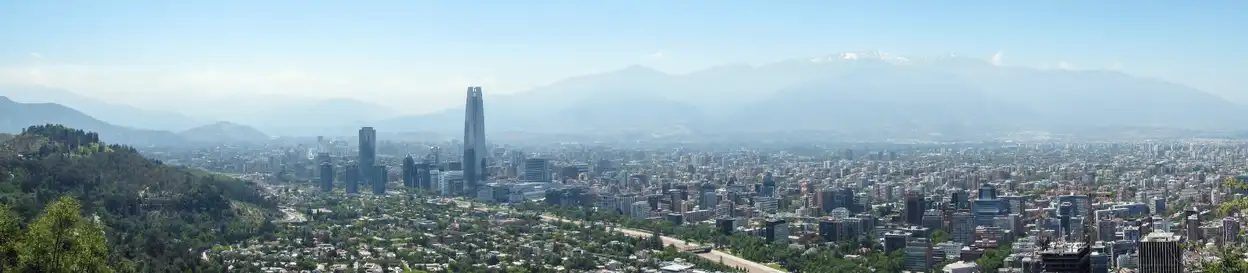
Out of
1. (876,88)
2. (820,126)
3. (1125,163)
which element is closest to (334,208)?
(1125,163)

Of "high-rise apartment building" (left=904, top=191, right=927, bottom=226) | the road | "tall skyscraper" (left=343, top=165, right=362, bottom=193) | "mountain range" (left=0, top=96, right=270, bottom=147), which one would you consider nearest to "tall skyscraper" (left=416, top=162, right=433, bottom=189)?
"tall skyscraper" (left=343, top=165, right=362, bottom=193)

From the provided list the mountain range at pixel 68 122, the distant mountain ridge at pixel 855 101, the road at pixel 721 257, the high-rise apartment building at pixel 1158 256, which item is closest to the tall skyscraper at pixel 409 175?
the road at pixel 721 257

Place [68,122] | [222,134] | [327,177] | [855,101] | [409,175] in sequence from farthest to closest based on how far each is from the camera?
[855,101], [222,134], [68,122], [409,175], [327,177]

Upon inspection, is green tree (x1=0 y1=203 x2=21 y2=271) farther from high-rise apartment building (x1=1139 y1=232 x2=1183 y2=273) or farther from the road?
the road

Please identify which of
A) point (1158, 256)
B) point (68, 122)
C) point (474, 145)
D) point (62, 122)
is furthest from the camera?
point (68, 122)

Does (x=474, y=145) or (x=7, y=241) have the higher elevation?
(x=474, y=145)

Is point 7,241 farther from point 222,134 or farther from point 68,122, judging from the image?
point 222,134

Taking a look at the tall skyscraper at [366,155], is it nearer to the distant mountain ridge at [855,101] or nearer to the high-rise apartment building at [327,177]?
the high-rise apartment building at [327,177]

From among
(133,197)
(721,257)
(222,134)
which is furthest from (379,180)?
(222,134)

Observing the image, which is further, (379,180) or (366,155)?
(366,155)
